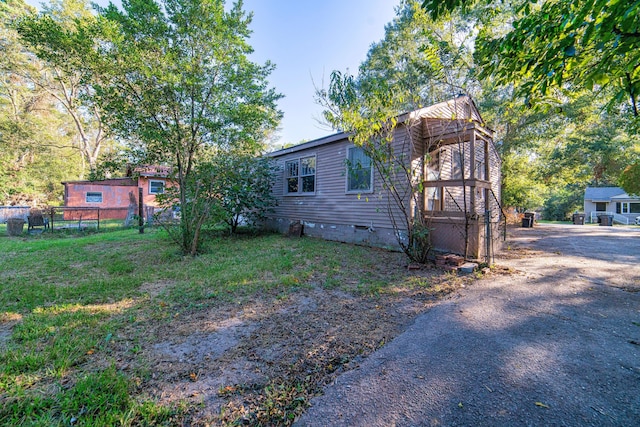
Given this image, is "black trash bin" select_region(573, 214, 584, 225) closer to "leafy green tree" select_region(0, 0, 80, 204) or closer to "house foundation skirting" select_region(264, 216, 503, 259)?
"house foundation skirting" select_region(264, 216, 503, 259)

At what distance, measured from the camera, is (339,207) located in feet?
27.3

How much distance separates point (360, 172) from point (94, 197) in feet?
62.2

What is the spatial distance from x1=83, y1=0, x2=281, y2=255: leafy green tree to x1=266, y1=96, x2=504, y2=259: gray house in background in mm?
2475

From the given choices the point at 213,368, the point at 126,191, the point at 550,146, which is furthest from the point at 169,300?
the point at 550,146

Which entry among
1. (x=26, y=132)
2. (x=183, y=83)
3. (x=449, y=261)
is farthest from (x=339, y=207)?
(x=26, y=132)

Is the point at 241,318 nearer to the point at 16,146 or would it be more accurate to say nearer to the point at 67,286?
the point at 67,286

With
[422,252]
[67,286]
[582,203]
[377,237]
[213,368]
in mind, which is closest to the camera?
[213,368]

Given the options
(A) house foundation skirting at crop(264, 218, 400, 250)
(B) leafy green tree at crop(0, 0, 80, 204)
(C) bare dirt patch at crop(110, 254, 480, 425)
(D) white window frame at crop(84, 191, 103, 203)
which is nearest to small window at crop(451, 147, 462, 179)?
(A) house foundation skirting at crop(264, 218, 400, 250)

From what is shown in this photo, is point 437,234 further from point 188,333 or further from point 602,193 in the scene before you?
point 602,193

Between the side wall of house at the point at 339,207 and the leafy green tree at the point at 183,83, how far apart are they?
7.68 feet

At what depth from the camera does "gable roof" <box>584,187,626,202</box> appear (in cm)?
2527

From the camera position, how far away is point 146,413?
1.65 meters

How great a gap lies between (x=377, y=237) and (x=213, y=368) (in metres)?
5.81

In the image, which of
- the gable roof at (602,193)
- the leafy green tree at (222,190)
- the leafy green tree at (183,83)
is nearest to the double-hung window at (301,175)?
the leafy green tree at (222,190)
